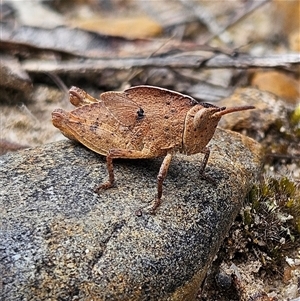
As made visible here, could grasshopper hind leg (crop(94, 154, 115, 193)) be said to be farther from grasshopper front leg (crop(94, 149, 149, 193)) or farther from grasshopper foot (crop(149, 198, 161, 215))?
grasshopper foot (crop(149, 198, 161, 215))

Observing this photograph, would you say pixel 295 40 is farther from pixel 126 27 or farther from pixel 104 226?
pixel 104 226

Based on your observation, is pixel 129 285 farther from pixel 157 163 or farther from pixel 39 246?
pixel 157 163

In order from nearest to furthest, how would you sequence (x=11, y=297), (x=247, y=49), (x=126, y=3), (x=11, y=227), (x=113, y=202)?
(x=11, y=297)
(x=11, y=227)
(x=113, y=202)
(x=247, y=49)
(x=126, y=3)

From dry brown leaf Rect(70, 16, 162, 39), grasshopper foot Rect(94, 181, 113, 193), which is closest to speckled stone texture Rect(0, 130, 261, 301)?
grasshopper foot Rect(94, 181, 113, 193)

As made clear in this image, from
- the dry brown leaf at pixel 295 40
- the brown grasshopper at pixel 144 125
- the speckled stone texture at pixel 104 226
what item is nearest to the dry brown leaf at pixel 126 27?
the dry brown leaf at pixel 295 40

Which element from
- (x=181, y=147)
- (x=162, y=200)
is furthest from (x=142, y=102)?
(x=162, y=200)

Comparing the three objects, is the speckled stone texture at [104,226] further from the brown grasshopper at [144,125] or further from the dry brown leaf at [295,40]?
the dry brown leaf at [295,40]

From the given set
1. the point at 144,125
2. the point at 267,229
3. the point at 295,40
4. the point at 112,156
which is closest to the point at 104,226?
the point at 112,156
